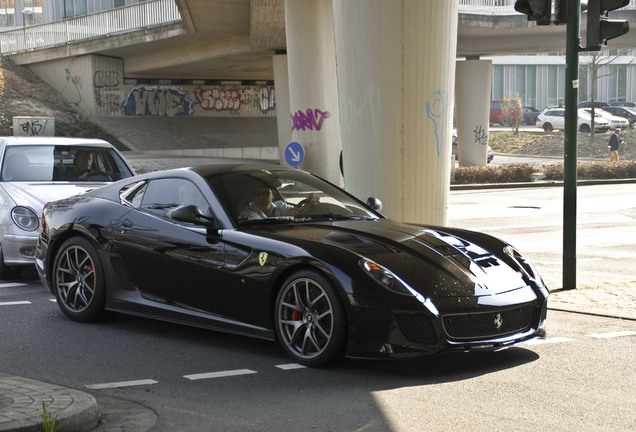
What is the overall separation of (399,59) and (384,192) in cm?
159

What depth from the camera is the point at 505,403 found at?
5.52 metres

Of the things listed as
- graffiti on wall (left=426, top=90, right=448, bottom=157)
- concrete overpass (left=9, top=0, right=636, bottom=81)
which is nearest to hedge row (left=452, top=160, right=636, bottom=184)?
concrete overpass (left=9, top=0, right=636, bottom=81)

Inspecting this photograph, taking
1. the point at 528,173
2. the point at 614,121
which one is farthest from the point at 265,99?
the point at 528,173

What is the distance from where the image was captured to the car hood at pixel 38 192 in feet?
35.6

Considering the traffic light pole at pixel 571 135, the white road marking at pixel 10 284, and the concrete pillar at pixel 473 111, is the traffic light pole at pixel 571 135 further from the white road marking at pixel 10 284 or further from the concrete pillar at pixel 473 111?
the concrete pillar at pixel 473 111

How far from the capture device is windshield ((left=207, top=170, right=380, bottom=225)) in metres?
7.31

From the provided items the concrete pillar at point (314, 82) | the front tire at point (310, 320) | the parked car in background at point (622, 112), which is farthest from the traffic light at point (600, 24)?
the parked car in background at point (622, 112)

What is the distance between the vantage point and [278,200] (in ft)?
24.5

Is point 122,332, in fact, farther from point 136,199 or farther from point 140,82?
point 140,82

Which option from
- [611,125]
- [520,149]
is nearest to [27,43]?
[520,149]

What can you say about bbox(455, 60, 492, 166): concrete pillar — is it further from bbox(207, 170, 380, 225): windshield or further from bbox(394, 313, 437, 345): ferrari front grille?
bbox(394, 313, 437, 345): ferrari front grille

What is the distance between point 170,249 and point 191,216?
1.34ft

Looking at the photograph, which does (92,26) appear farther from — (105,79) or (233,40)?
(233,40)

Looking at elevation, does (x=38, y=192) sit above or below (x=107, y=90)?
below
